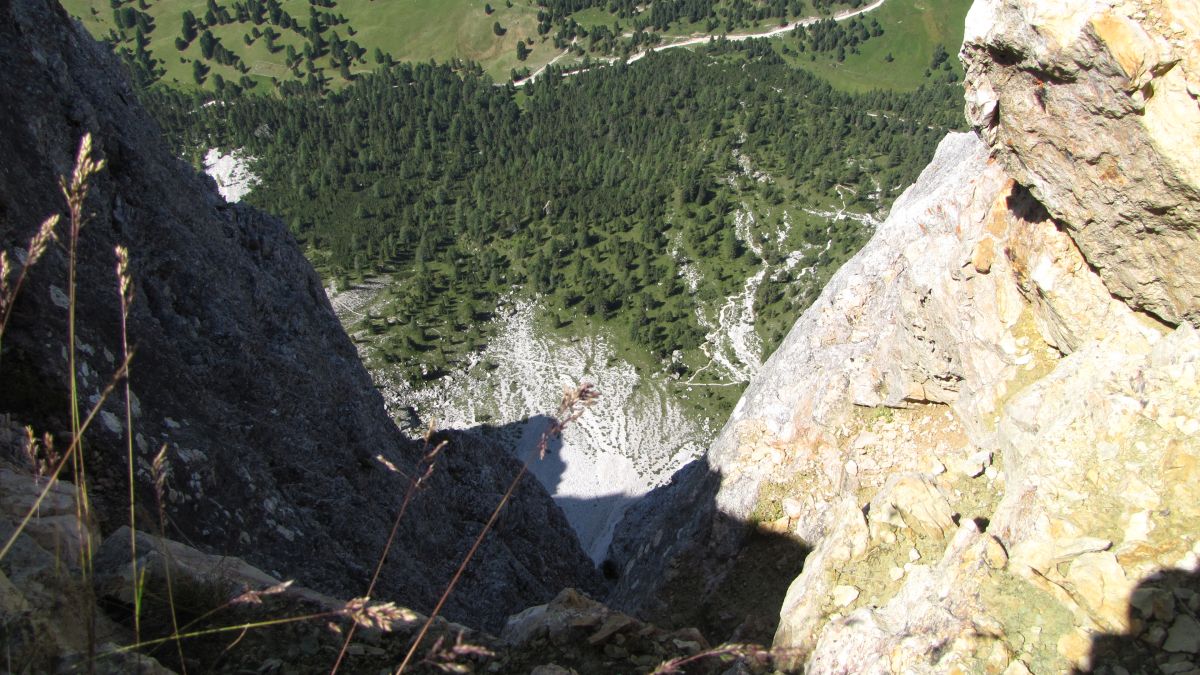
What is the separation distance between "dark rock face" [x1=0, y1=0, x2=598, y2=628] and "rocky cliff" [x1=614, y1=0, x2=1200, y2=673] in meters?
12.8

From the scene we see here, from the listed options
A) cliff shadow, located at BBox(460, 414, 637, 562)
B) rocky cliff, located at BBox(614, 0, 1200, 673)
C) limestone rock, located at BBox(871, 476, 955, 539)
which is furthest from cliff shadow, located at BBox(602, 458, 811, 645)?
cliff shadow, located at BBox(460, 414, 637, 562)

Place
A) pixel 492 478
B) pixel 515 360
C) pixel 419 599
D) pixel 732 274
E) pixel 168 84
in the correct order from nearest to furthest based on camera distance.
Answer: pixel 419 599
pixel 492 478
pixel 515 360
pixel 732 274
pixel 168 84

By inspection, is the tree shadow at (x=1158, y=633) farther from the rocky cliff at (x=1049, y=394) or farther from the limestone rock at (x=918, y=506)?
the limestone rock at (x=918, y=506)

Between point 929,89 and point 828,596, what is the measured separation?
621 ft

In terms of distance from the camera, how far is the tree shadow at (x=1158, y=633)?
1013cm

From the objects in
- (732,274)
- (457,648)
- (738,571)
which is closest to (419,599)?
(738,571)

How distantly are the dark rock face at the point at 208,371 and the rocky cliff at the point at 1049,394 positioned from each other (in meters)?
12.8

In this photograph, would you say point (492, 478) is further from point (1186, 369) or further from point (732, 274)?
point (732, 274)

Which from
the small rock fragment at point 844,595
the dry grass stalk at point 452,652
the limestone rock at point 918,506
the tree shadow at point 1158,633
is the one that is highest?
the dry grass stalk at point 452,652

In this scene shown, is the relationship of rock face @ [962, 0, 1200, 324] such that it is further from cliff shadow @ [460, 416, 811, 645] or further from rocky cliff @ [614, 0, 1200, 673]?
cliff shadow @ [460, 416, 811, 645]

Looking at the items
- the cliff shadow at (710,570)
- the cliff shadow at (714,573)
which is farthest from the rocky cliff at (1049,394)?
the cliff shadow at (710,570)

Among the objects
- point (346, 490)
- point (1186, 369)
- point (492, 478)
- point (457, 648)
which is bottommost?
point (492, 478)

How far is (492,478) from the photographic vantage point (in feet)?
121

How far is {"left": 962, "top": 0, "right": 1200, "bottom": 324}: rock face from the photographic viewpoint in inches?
469
